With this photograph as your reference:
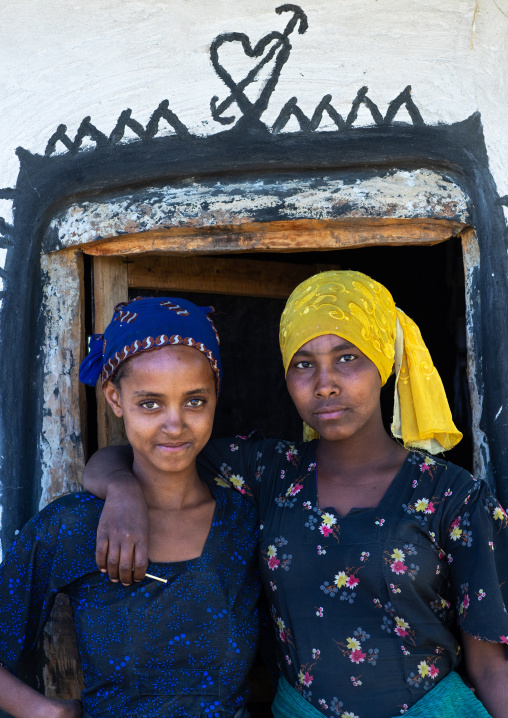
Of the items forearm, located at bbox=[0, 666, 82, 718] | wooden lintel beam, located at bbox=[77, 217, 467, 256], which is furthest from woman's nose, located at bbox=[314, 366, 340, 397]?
forearm, located at bbox=[0, 666, 82, 718]

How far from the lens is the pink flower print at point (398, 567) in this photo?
1.88 metres

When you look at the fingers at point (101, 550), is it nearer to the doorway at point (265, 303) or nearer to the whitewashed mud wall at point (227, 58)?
the doorway at point (265, 303)

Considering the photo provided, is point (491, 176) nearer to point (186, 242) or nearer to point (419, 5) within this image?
point (419, 5)

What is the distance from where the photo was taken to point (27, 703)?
1.80 metres

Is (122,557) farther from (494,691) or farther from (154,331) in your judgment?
(494,691)

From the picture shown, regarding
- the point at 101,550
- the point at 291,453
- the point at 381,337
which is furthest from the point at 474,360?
the point at 101,550

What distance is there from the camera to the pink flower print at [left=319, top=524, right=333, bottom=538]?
77.9 inches

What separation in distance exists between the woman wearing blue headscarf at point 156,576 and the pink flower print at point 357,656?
27 cm

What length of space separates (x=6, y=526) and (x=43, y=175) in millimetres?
1155

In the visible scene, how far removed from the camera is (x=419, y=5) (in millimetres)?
2297

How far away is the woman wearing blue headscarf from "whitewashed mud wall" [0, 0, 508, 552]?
606 millimetres

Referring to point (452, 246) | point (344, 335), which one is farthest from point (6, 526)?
point (452, 246)

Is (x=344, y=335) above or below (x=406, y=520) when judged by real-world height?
above

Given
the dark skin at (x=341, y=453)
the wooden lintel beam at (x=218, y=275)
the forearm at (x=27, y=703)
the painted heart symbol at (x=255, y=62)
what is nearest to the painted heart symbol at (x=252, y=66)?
the painted heart symbol at (x=255, y=62)
